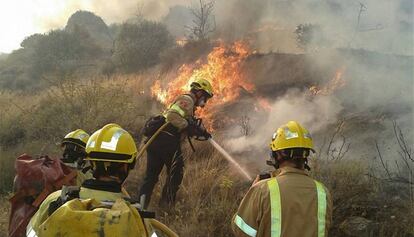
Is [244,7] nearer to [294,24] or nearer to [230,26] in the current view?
[230,26]

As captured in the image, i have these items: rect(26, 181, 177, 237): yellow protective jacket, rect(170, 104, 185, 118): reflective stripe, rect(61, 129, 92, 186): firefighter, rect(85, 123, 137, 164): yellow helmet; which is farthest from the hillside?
rect(26, 181, 177, 237): yellow protective jacket

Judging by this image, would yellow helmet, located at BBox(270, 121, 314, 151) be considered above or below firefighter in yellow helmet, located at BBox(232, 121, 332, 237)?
above

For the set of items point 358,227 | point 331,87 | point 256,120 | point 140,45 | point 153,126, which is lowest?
point 358,227

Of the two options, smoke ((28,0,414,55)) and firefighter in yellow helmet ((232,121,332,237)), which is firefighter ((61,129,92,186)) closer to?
firefighter in yellow helmet ((232,121,332,237))

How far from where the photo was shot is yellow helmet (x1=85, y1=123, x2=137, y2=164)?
232cm

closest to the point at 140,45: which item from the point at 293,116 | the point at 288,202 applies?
the point at 293,116

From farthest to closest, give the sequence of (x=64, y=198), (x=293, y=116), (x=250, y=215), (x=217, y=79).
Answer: (x=217, y=79), (x=293, y=116), (x=250, y=215), (x=64, y=198)

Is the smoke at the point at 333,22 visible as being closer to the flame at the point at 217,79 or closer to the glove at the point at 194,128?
the flame at the point at 217,79

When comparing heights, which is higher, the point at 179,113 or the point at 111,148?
the point at 179,113

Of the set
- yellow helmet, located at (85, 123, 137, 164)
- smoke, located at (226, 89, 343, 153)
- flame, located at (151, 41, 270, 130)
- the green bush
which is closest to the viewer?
yellow helmet, located at (85, 123, 137, 164)

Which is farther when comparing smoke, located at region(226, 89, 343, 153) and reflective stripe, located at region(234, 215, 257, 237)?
smoke, located at region(226, 89, 343, 153)

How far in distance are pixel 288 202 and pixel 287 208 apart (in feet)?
0.12

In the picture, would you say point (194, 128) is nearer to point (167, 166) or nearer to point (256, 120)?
point (167, 166)

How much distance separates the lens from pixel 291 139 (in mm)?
2852
